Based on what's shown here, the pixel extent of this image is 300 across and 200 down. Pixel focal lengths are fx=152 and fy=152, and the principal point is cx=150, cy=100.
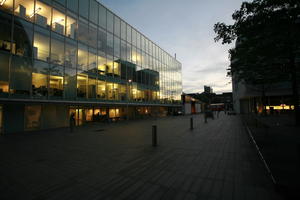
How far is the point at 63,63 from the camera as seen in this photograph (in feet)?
58.7

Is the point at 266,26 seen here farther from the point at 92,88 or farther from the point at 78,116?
the point at 78,116

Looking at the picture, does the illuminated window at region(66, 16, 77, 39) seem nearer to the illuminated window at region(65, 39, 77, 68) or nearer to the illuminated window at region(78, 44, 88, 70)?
the illuminated window at region(65, 39, 77, 68)

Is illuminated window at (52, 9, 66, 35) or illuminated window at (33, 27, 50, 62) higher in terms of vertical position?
illuminated window at (52, 9, 66, 35)

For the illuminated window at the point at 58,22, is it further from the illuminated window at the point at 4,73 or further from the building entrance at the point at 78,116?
the building entrance at the point at 78,116

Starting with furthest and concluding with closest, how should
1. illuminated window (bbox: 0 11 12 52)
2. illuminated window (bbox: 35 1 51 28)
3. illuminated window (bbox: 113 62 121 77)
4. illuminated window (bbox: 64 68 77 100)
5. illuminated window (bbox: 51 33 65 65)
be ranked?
illuminated window (bbox: 113 62 121 77) → illuminated window (bbox: 64 68 77 100) → illuminated window (bbox: 51 33 65 65) → illuminated window (bbox: 35 1 51 28) → illuminated window (bbox: 0 11 12 52)

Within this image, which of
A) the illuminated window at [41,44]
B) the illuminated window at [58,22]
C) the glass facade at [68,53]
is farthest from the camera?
the illuminated window at [58,22]

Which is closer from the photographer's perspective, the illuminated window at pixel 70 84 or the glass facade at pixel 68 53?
the glass facade at pixel 68 53

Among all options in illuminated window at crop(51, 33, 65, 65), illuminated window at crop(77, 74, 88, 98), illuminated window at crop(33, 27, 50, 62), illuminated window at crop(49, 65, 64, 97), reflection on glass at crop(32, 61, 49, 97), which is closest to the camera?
reflection on glass at crop(32, 61, 49, 97)

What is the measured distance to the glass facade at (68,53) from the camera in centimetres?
1412

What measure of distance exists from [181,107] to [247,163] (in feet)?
155

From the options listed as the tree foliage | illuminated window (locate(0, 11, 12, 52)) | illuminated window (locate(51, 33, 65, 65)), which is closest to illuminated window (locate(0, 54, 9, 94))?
illuminated window (locate(0, 11, 12, 52))

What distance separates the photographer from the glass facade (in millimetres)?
14125

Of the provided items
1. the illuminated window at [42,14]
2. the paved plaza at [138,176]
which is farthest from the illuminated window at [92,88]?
the paved plaza at [138,176]

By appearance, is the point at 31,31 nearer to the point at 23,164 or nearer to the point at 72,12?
the point at 72,12
